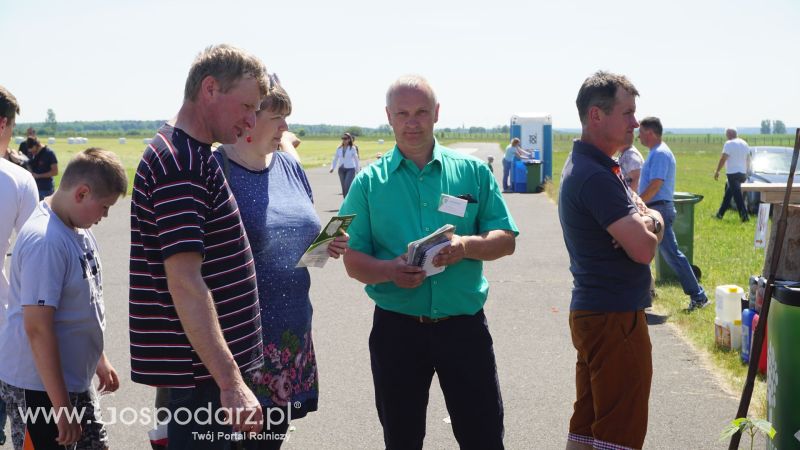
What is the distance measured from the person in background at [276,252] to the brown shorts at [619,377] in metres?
1.29

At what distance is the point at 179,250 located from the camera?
2350mm

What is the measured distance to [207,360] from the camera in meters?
2.38

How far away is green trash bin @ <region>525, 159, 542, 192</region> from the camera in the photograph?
968 inches

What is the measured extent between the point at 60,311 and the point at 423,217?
5.19 feet

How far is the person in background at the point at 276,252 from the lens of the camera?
3.22 metres

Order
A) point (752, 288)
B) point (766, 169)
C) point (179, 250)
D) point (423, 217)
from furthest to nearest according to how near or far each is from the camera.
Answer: point (766, 169) → point (752, 288) → point (423, 217) → point (179, 250)

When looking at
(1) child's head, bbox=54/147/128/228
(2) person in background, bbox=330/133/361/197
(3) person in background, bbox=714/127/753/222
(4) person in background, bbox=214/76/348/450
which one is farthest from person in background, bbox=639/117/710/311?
(2) person in background, bbox=330/133/361/197

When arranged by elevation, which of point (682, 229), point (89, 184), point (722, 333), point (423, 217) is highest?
point (89, 184)

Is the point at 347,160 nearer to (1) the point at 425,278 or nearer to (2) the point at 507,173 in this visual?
(2) the point at 507,173

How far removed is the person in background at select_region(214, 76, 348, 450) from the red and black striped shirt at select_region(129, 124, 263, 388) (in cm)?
53

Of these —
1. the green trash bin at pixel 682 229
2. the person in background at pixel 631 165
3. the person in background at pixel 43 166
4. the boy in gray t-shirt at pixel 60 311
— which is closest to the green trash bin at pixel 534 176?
→ the person in background at pixel 43 166

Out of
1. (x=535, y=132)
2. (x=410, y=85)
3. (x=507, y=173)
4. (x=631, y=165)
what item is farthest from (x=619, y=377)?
(x=535, y=132)

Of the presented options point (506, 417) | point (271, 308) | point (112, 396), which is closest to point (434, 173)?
point (271, 308)

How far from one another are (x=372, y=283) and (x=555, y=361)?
340cm
